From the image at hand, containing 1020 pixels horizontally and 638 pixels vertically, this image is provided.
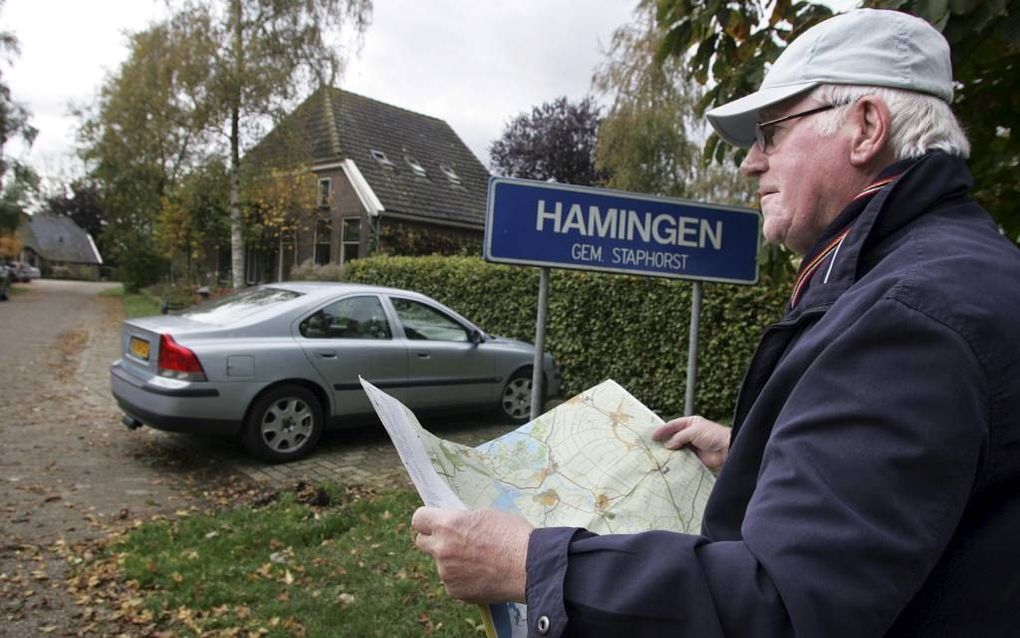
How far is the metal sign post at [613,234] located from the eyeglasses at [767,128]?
148 centimetres

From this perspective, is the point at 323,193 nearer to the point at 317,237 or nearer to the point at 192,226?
the point at 317,237

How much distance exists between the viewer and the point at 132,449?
622cm

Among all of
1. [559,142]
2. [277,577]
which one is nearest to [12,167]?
[559,142]

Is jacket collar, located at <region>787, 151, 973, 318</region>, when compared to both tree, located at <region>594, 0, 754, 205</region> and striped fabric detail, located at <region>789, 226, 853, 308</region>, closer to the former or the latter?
striped fabric detail, located at <region>789, 226, 853, 308</region>

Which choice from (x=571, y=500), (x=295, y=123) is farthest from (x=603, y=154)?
(x=571, y=500)

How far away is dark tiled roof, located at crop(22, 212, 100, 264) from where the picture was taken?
67.9 m

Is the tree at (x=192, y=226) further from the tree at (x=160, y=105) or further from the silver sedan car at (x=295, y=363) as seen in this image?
the silver sedan car at (x=295, y=363)

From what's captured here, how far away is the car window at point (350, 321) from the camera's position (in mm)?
6176

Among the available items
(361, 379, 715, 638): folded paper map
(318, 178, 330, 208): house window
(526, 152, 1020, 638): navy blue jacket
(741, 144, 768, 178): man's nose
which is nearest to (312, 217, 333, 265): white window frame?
(318, 178, 330, 208): house window

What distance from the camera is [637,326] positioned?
27.2 feet

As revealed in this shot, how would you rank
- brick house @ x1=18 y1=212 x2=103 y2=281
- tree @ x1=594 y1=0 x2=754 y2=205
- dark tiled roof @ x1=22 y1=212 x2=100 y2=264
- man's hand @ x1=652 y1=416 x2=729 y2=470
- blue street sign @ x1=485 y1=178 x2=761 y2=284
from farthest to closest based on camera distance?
dark tiled roof @ x1=22 y1=212 x2=100 y2=264
brick house @ x1=18 y1=212 x2=103 y2=281
tree @ x1=594 y1=0 x2=754 y2=205
blue street sign @ x1=485 y1=178 x2=761 y2=284
man's hand @ x1=652 y1=416 x2=729 y2=470

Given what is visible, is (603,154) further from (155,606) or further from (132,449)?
(155,606)

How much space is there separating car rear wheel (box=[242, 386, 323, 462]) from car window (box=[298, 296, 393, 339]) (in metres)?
0.57

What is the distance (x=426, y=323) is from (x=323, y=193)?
1693 cm
